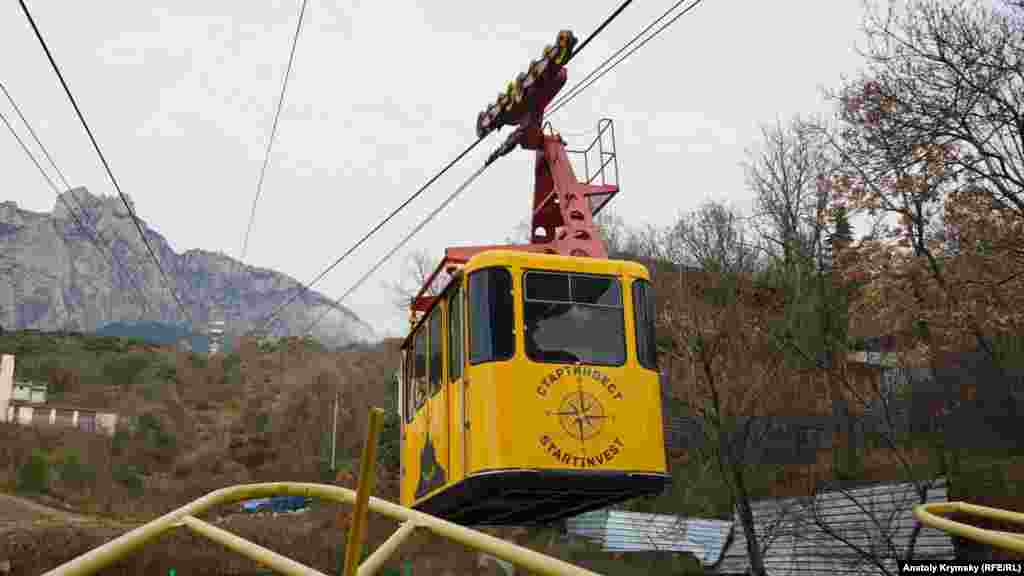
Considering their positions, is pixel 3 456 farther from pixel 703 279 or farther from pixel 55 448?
pixel 703 279

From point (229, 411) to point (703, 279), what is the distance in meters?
31.4

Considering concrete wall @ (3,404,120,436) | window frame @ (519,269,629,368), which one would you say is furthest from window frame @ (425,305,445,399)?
concrete wall @ (3,404,120,436)

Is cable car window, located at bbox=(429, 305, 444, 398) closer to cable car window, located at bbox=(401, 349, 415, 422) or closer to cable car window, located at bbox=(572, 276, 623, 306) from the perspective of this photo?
cable car window, located at bbox=(401, 349, 415, 422)

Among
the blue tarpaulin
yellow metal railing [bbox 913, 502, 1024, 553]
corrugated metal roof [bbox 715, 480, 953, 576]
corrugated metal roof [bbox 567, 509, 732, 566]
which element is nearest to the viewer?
yellow metal railing [bbox 913, 502, 1024, 553]

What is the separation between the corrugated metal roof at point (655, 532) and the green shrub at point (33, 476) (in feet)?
58.1

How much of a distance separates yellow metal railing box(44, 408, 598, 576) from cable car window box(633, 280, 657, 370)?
19.2 ft

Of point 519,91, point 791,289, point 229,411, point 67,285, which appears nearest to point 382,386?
point 229,411

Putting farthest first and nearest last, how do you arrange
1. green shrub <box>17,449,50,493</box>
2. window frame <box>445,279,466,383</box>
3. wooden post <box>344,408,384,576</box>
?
green shrub <box>17,449,50,493</box> → window frame <box>445,279,466,383</box> → wooden post <box>344,408,384,576</box>

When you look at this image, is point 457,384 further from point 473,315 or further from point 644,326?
point 644,326

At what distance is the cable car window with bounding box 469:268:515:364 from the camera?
336 inches

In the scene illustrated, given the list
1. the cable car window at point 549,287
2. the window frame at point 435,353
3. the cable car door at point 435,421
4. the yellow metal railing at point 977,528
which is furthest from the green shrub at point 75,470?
the yellow metal railing at point 977,528

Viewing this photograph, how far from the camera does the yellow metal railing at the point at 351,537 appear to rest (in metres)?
2.54

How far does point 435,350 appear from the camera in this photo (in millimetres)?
10023

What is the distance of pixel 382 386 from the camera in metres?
38.2
